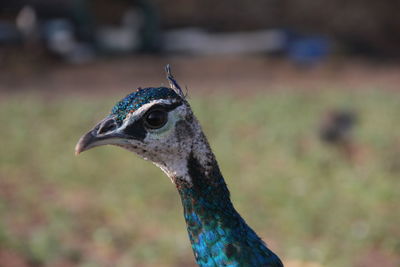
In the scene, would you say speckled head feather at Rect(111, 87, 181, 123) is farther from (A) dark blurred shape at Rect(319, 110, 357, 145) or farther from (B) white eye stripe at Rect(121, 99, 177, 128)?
(A) dark blurred shape at Rect(319, 110, 357, 145)

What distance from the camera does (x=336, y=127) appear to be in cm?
687

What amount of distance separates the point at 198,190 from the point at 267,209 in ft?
11.6

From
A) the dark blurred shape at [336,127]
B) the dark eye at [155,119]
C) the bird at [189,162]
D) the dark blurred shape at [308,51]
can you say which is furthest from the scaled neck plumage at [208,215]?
the dark blurred shape at [308,51]

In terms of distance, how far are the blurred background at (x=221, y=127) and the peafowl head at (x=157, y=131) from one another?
2559 mm

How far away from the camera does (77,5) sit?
1450 centimetres

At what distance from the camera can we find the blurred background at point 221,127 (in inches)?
182

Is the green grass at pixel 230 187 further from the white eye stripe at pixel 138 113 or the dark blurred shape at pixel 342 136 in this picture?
the white eye stripe at pixel 138 113

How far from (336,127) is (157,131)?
17.7ft

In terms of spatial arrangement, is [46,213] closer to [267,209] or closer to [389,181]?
[267,209]

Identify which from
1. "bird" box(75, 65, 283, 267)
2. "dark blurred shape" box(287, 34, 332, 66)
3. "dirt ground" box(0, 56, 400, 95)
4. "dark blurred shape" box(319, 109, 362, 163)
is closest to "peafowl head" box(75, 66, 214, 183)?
"bird" box(75, 65, 283, 267)

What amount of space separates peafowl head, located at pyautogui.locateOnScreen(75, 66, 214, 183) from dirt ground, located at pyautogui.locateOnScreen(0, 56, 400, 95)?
28.2 feet

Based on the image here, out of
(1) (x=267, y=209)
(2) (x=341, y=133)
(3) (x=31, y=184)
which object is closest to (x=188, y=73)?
(2) (x=341, y=133)

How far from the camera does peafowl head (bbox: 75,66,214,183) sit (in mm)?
1699

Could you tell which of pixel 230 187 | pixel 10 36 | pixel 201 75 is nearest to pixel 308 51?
pixel 201 75
